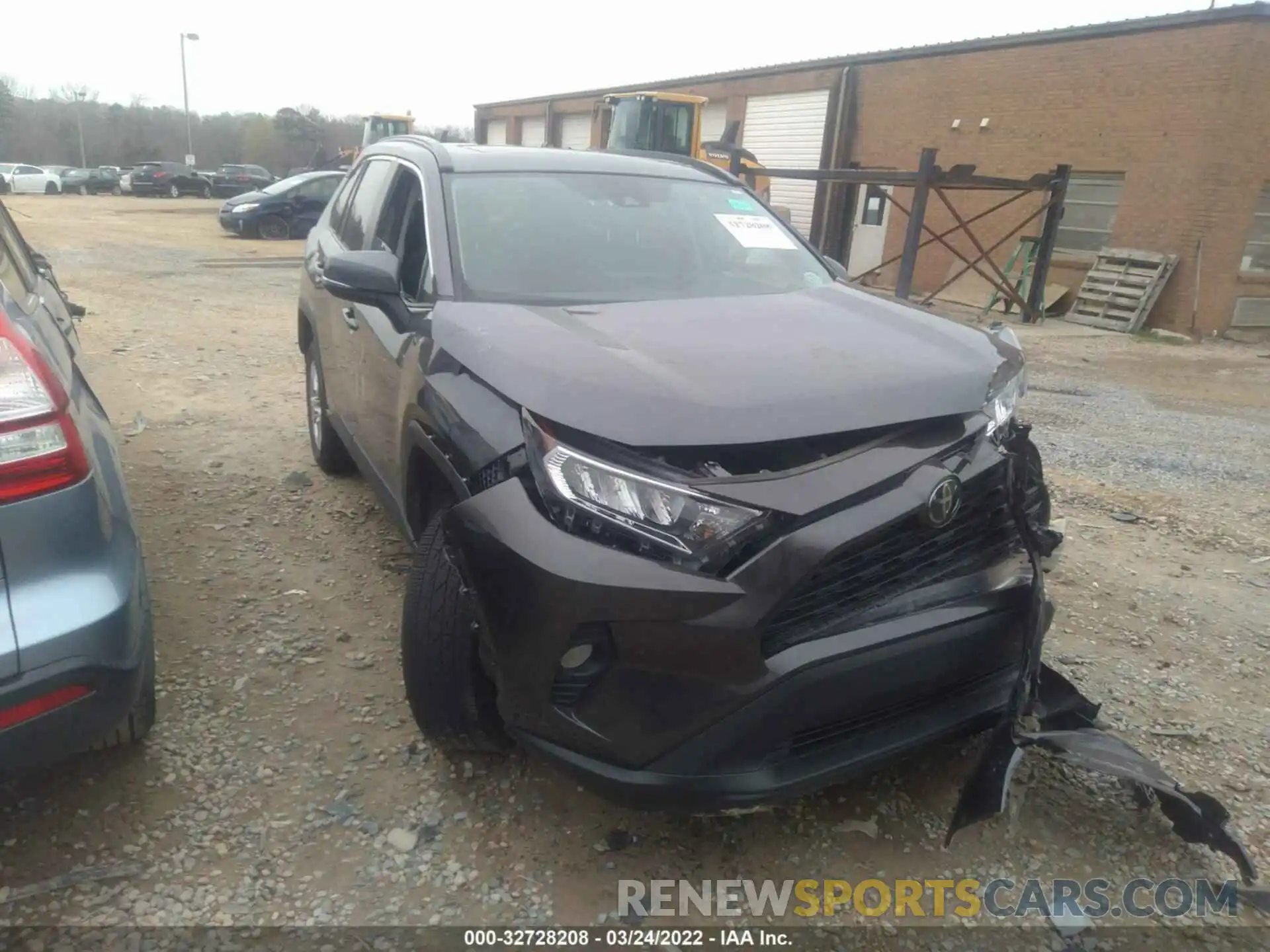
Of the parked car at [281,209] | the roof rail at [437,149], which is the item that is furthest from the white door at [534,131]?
the roof rail at [437,149]

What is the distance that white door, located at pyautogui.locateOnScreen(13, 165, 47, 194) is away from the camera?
35.2 m

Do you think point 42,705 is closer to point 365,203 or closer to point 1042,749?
point 1042,749

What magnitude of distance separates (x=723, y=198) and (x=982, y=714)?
235 cm

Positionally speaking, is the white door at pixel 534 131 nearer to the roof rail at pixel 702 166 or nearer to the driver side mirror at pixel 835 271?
the roof rail at pixel 702 166

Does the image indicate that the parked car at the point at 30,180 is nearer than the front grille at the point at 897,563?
No

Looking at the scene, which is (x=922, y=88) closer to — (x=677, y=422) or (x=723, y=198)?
(x=723, y=198)

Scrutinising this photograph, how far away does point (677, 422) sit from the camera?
6.43 ft

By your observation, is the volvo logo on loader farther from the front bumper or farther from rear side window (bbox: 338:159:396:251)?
rear side window (bbox: 338:159:396:251)

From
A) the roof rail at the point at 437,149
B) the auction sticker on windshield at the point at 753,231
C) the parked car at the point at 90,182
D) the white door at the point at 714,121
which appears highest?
the white door at the point at 714,121

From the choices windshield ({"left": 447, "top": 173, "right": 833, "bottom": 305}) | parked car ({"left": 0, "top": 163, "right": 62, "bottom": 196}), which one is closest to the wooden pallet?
windshield ({"left": 447, "top": 173, "right": 833, "bottom": 305})

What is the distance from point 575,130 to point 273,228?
1405 centimetres

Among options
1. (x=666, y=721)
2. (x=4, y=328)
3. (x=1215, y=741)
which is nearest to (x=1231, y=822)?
(x=1215, y=741)

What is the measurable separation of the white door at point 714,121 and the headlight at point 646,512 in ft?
75.7

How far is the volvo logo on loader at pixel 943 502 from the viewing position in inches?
78.7
